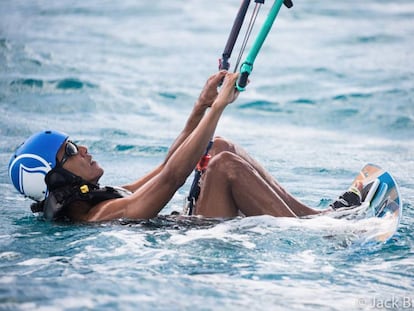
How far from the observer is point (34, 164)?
6.17 meters

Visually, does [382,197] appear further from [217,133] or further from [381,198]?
[217,133]

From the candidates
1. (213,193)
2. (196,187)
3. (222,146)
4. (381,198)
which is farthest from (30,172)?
(381,198)

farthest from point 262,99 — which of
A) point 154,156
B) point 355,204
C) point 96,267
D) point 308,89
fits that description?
point 96,267

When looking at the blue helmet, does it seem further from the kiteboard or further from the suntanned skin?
the kiteboard

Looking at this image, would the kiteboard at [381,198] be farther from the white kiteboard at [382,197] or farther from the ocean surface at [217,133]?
the ocean surface at [217,133]

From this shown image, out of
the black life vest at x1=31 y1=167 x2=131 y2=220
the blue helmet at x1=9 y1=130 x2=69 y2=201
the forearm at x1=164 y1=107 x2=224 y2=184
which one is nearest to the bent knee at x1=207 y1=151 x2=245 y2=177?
the forearm at x1=164 y1=107 x2=224 y2=184

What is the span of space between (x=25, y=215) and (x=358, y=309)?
11.5 feet

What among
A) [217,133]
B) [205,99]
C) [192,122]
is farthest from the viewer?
[217,133]

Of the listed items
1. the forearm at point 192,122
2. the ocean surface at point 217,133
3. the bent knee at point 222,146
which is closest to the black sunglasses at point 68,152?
the ocean surface at point 217,133

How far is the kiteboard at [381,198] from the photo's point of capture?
5.99 metres

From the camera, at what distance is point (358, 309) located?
4.80 metres

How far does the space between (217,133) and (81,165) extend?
19.8 feet

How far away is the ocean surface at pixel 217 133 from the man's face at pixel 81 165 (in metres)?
0.41

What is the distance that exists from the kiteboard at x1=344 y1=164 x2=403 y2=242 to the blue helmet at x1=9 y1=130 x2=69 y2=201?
2.56 m
